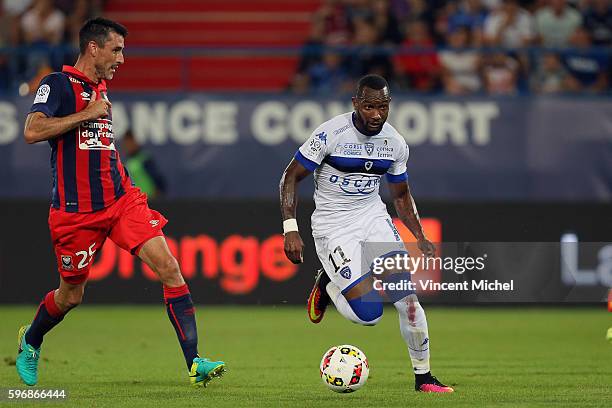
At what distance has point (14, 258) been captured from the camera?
51.4 ft

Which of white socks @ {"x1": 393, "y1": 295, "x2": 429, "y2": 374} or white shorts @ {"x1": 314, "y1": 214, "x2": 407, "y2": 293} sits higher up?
white shorts @ {"x1": 314, "y1": 214, "x2": 407, "y2": 293}

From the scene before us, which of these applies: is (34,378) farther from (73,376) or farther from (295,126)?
(295,126)

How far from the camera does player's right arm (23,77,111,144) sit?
8289 millimetres

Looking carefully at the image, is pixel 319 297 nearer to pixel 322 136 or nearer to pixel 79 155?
pixel 322 136

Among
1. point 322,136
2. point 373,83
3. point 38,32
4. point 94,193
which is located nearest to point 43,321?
point 94,193

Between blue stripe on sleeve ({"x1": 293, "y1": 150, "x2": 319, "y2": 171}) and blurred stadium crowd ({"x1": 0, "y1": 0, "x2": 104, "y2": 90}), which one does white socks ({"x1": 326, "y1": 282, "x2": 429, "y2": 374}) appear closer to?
blue stripe on sleeve ({"x1": 293, "y1": 150, "x2": 319, "y2": 171})

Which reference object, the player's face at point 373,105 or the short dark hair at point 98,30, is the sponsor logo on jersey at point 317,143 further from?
the short dark hair at point 98,30

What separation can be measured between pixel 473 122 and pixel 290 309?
323 centimetres

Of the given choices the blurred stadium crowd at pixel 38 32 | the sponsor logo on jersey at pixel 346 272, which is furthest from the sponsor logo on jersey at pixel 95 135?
the blurred stadium crowd at pixel 38 32

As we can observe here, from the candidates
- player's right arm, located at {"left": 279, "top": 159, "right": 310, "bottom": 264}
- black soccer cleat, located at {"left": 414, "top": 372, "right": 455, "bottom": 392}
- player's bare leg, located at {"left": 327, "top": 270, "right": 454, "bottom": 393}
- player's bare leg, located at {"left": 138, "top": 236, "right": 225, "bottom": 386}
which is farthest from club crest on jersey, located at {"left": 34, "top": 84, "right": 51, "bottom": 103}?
black soccer cleat, located at {"left": 414, "top": 372, "right": 455, "bottom": 392}

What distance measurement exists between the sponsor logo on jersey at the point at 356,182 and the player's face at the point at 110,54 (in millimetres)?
1696

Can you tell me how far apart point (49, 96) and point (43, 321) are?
1567mm

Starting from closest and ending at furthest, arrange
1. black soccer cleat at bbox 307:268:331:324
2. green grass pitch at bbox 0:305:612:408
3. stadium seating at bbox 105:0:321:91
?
green grass pitch at bbox 0:305:612:408 → black soccer cleat at bbox 307:268:331:324 → stadium seating at bbox 105:0:321:91

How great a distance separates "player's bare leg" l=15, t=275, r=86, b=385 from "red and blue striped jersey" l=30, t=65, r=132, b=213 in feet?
1.82
